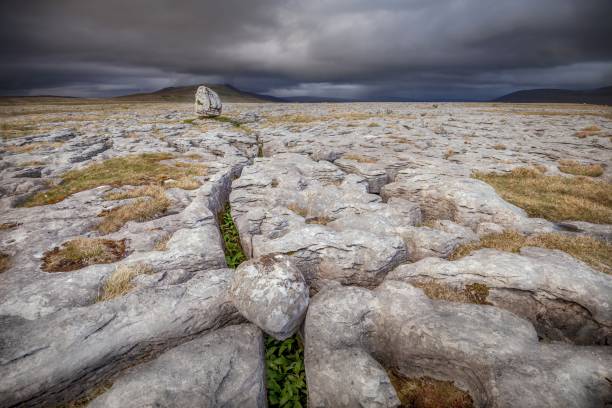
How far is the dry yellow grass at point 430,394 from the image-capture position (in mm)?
8328

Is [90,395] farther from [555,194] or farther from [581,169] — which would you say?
[581,169]

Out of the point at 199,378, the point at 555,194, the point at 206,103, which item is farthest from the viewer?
the point at 206,103

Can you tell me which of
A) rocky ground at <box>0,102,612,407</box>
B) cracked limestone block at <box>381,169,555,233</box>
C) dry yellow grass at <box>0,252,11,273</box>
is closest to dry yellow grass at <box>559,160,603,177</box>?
rocky ground at <box>0,102,612,407</box>

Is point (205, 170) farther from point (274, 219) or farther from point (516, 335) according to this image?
point (516, 335)

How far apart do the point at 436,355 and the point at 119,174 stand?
29644 mm

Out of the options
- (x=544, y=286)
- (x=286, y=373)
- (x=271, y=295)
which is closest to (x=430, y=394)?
(x=286, y=373)

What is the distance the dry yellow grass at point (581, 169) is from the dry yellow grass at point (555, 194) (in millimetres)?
2685

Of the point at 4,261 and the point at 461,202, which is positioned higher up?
the point at 461,202

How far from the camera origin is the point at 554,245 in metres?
13.9

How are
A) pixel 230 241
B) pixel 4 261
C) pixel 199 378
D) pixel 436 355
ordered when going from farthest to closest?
pixel 230 241 → pixel 4 261 → pixel 436 355 → pixel 199 378

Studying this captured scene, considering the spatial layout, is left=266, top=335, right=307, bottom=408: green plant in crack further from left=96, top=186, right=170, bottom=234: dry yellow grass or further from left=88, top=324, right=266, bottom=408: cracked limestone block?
left=96, top=186, right=170, bottom=234: dry yellow grass

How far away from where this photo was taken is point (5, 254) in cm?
1313

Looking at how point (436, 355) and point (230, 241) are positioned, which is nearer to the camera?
point (436, 355)

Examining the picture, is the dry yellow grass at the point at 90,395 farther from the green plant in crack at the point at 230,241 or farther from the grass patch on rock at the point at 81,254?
the green plant in crack at the point at 230,241
